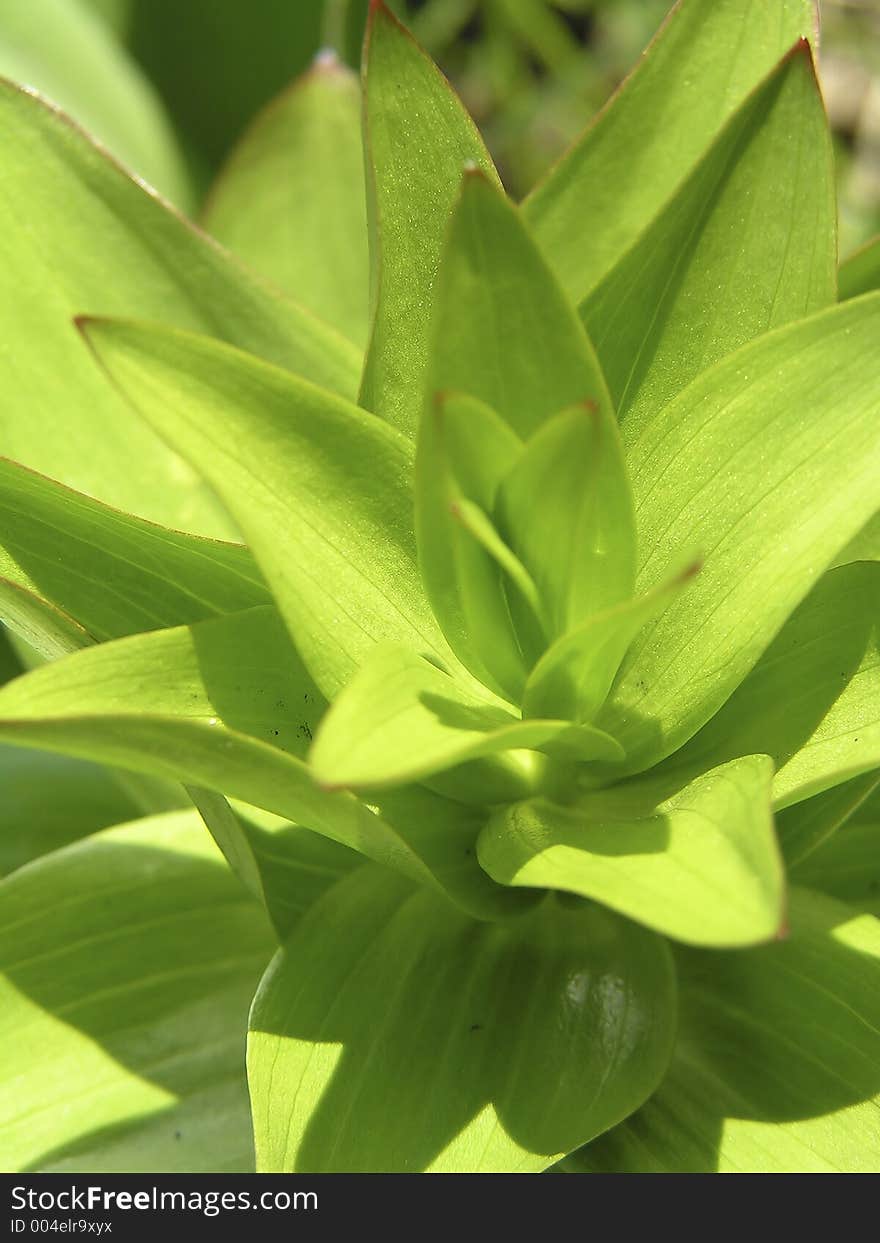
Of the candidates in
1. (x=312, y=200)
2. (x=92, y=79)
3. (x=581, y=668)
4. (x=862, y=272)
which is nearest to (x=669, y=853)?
(x=581, y=668)

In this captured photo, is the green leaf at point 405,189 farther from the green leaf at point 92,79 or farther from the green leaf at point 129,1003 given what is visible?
the green leaf at point 92,79

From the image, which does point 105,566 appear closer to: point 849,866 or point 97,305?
point 97,305

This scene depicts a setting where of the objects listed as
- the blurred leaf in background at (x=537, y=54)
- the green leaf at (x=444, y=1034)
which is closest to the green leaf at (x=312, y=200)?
the green leaf at (x=444, y=1034)

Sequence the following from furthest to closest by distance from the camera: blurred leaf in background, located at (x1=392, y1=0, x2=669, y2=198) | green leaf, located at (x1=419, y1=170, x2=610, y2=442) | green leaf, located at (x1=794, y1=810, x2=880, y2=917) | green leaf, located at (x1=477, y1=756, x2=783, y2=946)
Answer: blurred leaf in background, located at (x1=392, y1=0, x2=669, y2=198)
green leaf, located at (x1=794, y1=810, x2=880, y2=917)
green leaf, located at (x1=419, y1=170, x2=610, y2=442)
green leaf, located at (x1=477, y1=756, x2=783, y2=946)

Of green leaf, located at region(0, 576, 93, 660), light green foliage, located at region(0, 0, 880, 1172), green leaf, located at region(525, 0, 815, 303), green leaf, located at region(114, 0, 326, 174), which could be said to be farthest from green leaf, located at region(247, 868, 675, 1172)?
green leaf, located at region(114, 0, 326, 174)

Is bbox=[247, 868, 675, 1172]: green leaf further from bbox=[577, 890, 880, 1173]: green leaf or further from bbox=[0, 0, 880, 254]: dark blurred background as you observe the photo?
bbox=[0, 0, 880, 254]: dark blurred background
